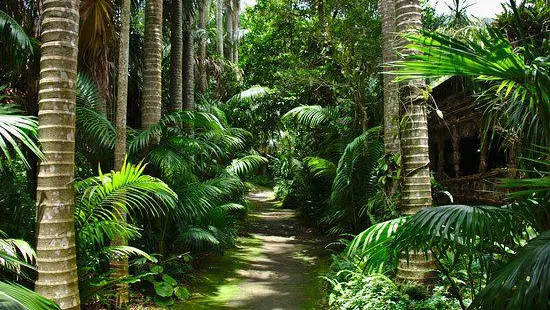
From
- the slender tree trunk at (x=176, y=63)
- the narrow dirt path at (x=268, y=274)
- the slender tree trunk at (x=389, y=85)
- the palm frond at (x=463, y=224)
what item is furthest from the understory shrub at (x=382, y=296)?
the slender tree trunk at (x=176, y=63)

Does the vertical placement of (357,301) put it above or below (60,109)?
below

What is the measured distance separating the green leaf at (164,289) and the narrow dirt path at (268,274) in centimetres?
25

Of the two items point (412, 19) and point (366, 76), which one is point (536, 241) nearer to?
point (412, 19)

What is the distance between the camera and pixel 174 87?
318 inches

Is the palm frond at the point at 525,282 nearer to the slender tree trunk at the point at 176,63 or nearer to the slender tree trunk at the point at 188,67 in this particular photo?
the slender tree trunk at the point at 176,63

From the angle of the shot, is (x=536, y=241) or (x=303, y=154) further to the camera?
(x=303, y=154)

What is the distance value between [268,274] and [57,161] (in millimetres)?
4538

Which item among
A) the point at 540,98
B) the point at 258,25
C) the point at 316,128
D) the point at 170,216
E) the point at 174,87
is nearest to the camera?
the point at 540,98

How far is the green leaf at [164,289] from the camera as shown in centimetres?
538

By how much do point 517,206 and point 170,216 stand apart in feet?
15.8

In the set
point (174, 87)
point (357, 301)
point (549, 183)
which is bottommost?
point (357, 301)

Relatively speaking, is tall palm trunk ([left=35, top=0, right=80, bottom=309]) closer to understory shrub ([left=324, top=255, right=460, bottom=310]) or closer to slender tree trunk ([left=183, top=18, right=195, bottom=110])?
understory shrub ([left=324, top=255, right=460, bottom=310])

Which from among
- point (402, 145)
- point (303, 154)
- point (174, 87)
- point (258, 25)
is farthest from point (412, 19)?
point (258, 25)

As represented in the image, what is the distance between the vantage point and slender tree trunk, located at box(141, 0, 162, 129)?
619cm
